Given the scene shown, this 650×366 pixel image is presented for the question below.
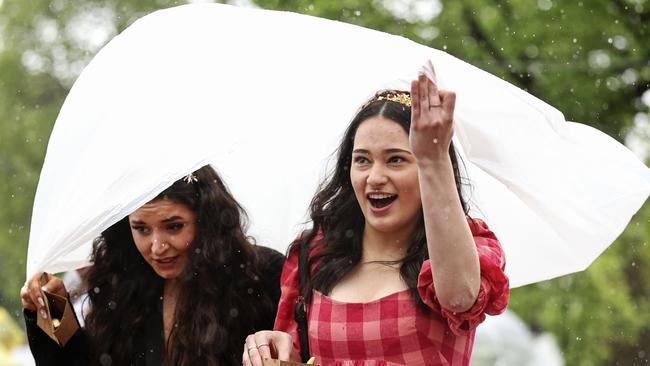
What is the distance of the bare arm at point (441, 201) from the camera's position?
136 inches

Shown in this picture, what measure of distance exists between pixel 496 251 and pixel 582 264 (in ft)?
2.63

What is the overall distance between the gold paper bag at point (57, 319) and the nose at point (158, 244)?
372 millimetres

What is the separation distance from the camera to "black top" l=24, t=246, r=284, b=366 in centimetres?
485

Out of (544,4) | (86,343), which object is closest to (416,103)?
(86,343)

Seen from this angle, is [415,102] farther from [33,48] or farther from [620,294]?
[33,48]

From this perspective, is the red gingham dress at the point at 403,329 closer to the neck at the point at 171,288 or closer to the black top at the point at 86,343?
the black top at the point at 86,343

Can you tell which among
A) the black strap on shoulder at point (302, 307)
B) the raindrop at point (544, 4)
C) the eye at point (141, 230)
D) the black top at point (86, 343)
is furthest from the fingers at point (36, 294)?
the raindrop at point (544, 4)

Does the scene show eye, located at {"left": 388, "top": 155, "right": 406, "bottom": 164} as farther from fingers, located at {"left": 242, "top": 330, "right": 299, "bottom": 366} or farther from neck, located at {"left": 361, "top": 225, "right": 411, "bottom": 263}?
fingers, located at {"left": 242, "top": 330, "right": 299, "bottom": 366}

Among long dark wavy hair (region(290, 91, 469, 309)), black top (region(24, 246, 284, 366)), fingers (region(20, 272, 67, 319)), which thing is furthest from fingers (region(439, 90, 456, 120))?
fingers (region(20, 272, 67, 319))

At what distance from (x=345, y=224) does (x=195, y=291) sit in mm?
836

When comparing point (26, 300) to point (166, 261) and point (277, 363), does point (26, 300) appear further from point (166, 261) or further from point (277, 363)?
point (277, 363)

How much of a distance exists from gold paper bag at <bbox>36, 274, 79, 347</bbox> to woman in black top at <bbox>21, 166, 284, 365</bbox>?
0.12 feet

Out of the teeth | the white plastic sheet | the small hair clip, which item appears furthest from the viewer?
the small hair clip

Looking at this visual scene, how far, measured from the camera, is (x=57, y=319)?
4.79 m
